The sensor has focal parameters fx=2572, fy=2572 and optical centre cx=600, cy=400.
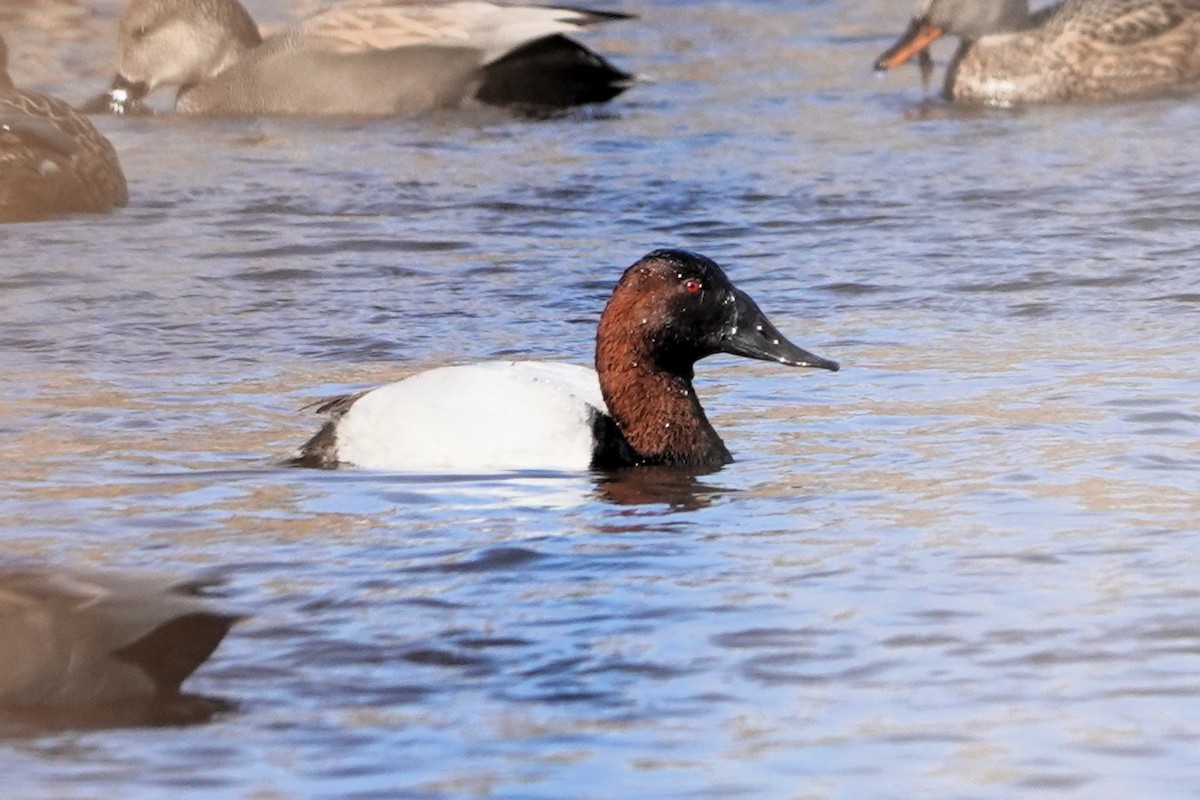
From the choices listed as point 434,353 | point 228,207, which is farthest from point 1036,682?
→ point 228,207

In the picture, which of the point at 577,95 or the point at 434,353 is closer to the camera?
the point at 434,353

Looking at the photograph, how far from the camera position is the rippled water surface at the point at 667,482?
475cm

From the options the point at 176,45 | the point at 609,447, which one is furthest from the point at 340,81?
the point at 609,447

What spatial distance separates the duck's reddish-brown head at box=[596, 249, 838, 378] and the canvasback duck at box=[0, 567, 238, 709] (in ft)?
9.35

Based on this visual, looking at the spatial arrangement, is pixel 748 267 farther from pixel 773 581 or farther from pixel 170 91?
pixel 170 91

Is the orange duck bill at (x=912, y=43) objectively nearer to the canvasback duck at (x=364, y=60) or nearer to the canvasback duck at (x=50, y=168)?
the canvasback duck at (x=364, y=60)

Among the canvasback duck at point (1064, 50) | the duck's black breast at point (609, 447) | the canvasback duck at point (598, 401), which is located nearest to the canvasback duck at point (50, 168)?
the canvasback duck at point (598, 401)

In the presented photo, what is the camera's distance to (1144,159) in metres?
12.4

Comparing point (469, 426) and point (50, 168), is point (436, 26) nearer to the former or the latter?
point (50, 168)

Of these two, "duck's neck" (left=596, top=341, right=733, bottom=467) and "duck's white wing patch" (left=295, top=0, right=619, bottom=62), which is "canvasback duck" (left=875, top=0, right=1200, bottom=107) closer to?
"duck's white wing patch" (left=295, top=0, right=619, bottom=62)

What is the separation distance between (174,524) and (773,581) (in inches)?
62.5

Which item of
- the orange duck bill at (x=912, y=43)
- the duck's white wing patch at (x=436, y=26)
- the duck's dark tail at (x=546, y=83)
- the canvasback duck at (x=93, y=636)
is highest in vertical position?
the duck's white wing patch at (x=436, y=26)

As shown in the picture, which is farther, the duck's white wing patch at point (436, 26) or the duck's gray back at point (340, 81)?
the duck's white wing patch at point (436, 26)

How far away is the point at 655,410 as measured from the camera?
24.4 ft
